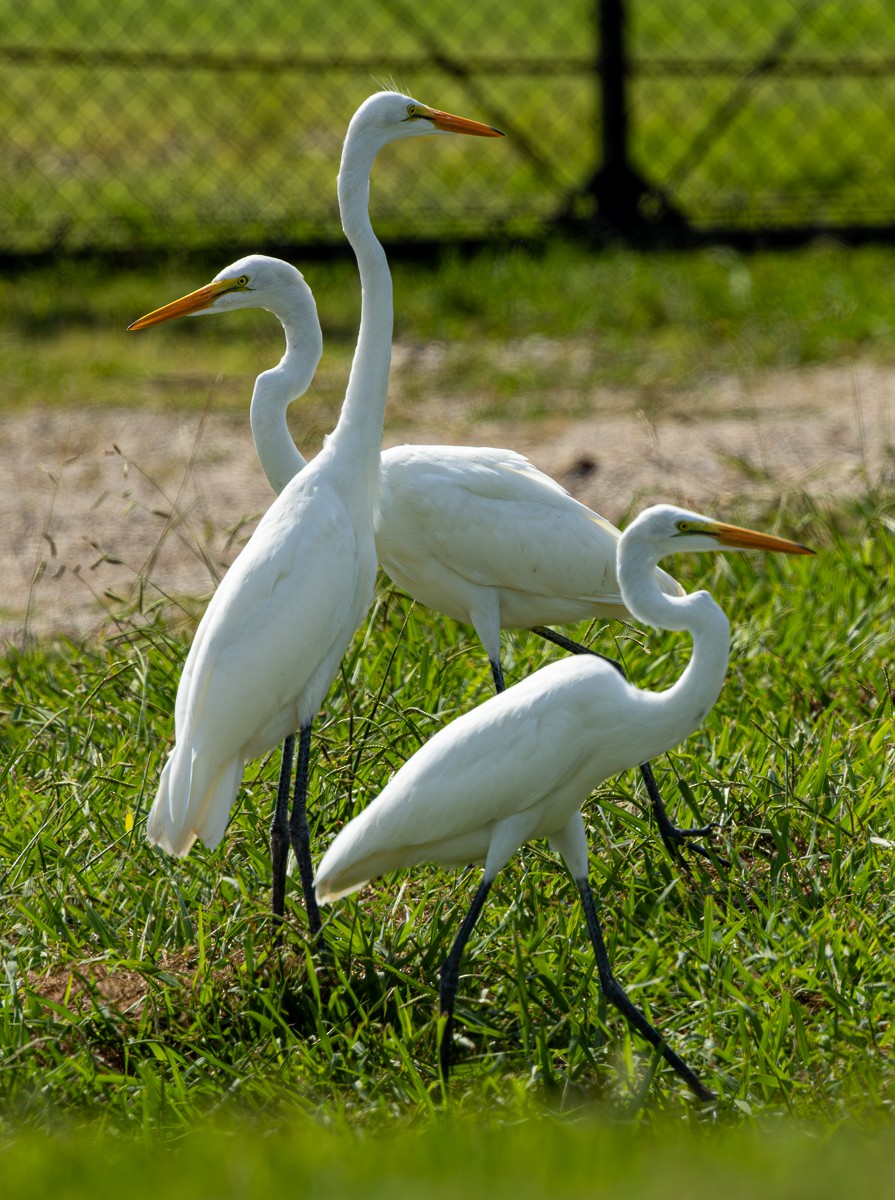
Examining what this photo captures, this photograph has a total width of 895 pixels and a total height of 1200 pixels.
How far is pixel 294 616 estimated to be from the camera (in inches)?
119

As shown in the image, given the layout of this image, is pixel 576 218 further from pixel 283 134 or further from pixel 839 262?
pixel 283 134

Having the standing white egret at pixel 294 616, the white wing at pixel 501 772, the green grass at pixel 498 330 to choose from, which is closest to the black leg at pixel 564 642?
the standing white egret at pixel 294 616

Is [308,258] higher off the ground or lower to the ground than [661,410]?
higher

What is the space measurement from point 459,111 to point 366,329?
7.24 meters

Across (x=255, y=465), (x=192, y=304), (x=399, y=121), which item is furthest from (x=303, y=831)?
(x=255, y=465)

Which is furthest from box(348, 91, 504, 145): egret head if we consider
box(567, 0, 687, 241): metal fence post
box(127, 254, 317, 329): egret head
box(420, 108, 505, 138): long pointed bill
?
box(567, 0, 687, 241): metal fence post

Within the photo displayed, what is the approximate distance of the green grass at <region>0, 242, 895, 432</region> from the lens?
22.2ft

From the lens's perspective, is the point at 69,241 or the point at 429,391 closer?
the point at 429,391

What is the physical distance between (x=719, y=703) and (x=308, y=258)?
491 centimetres

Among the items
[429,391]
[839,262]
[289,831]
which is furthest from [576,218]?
[289,831]

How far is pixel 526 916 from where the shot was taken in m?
2.98

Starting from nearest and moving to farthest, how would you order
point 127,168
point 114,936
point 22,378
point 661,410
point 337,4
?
point 114,936 → point 661,410 → point 22,378 → point 127,168 → point 337,4

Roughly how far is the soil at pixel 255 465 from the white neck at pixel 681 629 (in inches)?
82.5

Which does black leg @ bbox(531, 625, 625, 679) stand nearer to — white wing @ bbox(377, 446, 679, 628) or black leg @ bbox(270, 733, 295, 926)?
white wing @ bbox(377, 446, 679, 628)
